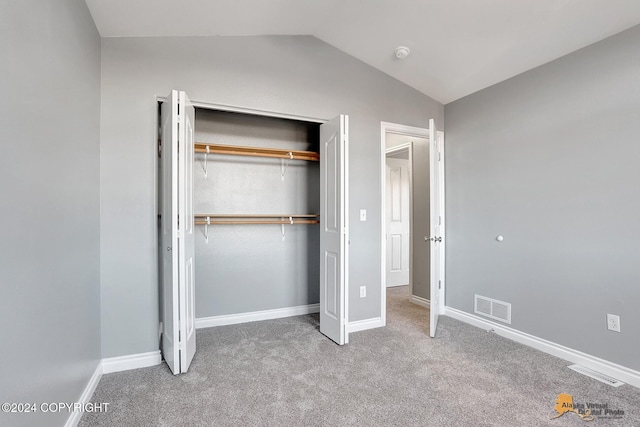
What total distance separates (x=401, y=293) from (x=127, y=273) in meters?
3.61

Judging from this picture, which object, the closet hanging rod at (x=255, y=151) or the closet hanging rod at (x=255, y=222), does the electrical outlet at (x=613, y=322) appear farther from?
the closet hanging rod at (x=255, y=151)

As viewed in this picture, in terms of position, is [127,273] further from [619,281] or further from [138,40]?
[619,281]

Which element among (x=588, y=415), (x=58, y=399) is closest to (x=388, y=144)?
(x=588, y=415)

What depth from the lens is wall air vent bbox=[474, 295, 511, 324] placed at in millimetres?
3016

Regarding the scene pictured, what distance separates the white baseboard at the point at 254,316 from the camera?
3273 mm

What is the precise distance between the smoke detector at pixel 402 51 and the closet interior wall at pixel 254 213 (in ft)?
3.97

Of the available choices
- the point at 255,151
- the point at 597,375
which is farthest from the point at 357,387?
the point at 255,151

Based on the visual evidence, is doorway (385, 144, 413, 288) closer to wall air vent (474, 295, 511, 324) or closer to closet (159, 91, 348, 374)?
closet (159, 91, 348, 374)

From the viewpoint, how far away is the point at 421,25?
8.58 ft

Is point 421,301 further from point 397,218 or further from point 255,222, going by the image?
point 255,222

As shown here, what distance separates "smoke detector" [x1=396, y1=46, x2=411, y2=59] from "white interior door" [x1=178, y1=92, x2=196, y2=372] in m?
1.91

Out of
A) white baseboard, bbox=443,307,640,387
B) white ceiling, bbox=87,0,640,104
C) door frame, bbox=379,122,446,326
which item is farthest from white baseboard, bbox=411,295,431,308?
white ceiling, bbox=87,0,640,104

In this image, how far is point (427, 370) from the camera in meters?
2.36

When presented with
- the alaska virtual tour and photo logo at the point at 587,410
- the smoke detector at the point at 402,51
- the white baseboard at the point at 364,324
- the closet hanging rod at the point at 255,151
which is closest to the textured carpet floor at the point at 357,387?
the alaska virtual tour and photo logo at the point at 587,410
